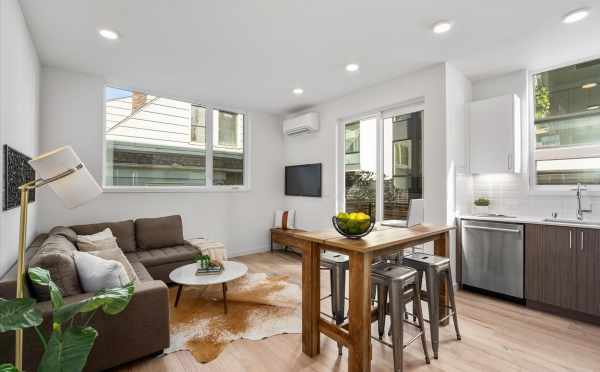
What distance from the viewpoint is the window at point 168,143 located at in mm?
4180

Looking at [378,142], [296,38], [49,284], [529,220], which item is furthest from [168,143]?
[529,220]

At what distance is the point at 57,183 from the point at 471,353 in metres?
2.85

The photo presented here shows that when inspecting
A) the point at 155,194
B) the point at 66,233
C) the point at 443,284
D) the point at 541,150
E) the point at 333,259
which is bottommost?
the point at 443,284

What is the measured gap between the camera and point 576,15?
241 centimetres

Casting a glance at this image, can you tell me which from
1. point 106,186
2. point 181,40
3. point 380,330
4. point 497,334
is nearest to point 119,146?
point 106,186

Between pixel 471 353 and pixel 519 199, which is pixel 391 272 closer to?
pixel 471 353

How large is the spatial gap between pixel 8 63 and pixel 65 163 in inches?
54.1

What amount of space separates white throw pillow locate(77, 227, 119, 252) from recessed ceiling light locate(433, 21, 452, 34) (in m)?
3.93

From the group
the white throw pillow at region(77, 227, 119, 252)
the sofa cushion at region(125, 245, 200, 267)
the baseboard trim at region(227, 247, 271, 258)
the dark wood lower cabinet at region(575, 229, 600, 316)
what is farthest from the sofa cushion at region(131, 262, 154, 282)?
the dark wood lower cabinet at region(575, 229, 600, 316)

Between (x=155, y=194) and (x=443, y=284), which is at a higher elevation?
(x=155, y=194)

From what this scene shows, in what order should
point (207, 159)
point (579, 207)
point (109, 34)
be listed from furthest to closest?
point (207, 159), point (579, 207), point (109, 34)

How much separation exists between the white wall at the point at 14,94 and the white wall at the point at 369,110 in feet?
12.0

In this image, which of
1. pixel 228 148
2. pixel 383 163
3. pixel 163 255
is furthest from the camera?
pixel 228 148

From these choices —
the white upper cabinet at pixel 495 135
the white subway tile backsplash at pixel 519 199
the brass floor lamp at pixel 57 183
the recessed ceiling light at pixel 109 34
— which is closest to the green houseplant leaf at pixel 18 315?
the brass floor lamp at pixel 57 183
